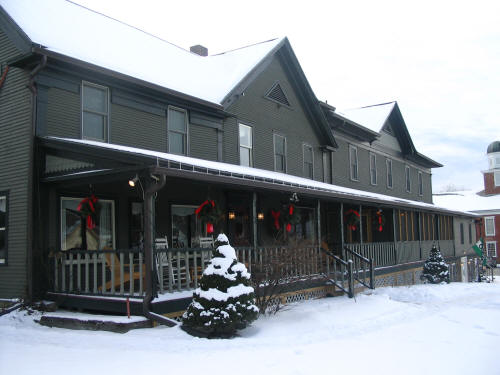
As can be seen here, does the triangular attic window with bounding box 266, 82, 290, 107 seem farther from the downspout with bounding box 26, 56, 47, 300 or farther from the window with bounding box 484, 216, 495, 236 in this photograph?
the window with bounding box 484, 216, 495, 236

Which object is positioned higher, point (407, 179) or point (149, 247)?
point (407, 179)

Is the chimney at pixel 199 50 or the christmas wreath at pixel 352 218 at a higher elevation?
the chimney at pixel 199 50

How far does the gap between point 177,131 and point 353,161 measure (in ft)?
38.0

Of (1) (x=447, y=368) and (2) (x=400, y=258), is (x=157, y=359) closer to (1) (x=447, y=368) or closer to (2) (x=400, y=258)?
(1) (x=447, y=368)

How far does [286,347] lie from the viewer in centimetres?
814

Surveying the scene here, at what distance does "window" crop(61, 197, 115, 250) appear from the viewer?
447 inches

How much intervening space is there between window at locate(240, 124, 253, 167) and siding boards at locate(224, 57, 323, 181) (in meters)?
0.18

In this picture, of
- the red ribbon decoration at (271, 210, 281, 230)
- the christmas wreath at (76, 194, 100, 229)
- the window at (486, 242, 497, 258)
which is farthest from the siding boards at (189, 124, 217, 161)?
the window at (486, 242, 497, 258)

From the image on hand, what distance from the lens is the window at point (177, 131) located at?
14.2 meters

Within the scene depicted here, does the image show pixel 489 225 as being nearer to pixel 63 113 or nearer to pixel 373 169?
pixel 373 169

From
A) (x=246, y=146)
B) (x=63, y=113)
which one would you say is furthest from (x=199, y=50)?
(x=63, y=113)

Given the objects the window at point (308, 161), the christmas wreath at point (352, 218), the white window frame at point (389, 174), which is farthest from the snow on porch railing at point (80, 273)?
the white window frame at point (389, 174)

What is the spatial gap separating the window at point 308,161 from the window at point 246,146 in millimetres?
3672

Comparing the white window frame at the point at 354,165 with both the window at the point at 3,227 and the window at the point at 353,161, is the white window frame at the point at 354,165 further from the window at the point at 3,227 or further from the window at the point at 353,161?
the window at the point at 3,227
